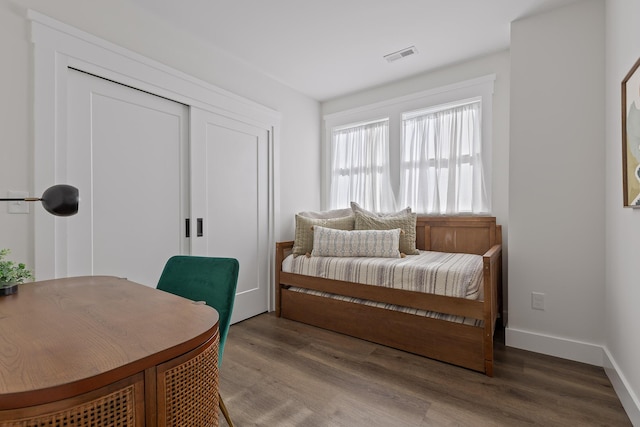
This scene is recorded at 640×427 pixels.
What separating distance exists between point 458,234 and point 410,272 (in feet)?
3.36

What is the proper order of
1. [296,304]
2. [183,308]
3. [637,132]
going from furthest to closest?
1. [296,304]
2. [637,132]
3. [183,308]

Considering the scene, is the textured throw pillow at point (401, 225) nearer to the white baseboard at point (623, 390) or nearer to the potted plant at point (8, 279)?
the white baseboard at point (623, 390)

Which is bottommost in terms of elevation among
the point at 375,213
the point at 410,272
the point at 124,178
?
the point at 410,272

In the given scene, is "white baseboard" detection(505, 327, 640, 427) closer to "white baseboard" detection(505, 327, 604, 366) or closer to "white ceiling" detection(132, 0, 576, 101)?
"white baseboard" detection(505, 327, 604, 366)

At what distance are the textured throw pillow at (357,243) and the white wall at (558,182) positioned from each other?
0.95 metres

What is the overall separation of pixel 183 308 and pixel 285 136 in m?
2.82

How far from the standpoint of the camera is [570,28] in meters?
2.23

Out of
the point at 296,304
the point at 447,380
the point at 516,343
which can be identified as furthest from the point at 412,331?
the point at 296,304

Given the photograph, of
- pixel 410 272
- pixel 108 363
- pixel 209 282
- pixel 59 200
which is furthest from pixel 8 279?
pixel 410 272

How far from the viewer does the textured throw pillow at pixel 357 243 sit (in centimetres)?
279

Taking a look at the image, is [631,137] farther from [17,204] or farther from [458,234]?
[17,204]

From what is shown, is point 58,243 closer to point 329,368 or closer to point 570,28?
point 329,368

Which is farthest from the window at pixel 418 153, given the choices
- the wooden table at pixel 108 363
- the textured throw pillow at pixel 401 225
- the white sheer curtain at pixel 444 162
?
the wooden table at pixel 108 363

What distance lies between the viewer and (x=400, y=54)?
2.89 meters
